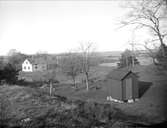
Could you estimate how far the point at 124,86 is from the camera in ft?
50.8

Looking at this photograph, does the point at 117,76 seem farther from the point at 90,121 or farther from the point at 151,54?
the point at 90,121

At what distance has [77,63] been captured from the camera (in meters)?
26.5

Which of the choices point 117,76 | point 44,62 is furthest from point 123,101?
point 44,62

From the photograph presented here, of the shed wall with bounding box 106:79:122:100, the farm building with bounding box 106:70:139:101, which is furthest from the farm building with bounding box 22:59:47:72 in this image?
the farm building with bounding box 106:70:139:101

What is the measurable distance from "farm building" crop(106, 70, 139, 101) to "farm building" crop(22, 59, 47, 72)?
41083mm

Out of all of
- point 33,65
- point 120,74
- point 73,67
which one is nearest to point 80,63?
point 73,67

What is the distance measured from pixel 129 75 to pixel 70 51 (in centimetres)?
1719

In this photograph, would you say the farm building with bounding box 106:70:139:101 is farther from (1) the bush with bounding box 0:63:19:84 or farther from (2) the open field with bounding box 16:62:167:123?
(1) the bush with bounding box 0:63:19:84

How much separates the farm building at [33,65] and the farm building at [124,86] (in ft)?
135

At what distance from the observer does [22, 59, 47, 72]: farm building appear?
5148 centimetres

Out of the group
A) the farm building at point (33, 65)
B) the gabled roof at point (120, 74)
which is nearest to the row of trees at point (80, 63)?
the gabled roof at point (120, 74)

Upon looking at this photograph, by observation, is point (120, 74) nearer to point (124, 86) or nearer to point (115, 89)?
point (124, 86)

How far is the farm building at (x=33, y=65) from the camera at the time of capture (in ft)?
169

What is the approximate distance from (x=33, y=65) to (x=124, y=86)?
4256 cm
